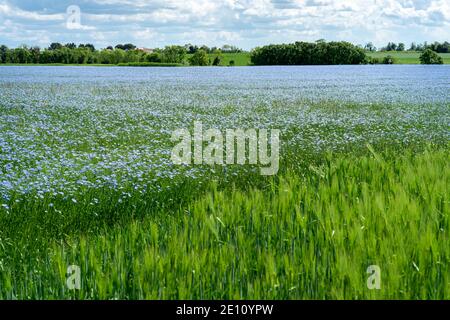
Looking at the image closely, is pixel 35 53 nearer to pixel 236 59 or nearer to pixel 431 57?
pixel 236 59

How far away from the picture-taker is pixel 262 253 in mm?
6152

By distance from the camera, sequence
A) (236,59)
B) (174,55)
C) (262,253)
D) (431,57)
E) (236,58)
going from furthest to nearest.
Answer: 1. (236,58)
2. (236,59)
3. (174,55)
4. (431,57)
5. (262,253)

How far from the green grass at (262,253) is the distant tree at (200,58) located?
90414 mm

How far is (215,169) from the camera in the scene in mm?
12391

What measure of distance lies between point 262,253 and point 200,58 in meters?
93.6

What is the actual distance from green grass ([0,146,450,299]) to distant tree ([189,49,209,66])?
9041 cm

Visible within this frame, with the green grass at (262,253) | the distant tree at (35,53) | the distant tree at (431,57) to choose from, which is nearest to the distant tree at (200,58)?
the distant tree at (35,53)

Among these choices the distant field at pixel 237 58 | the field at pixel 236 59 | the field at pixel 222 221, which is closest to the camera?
the field at pixel 222 221

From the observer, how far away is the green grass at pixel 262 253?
17.4 ft

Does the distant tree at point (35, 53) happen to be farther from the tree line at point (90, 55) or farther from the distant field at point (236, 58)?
the distant field at point (236, 58)

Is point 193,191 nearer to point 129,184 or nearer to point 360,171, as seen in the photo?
point 129,184

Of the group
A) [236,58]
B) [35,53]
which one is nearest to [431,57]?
[236,58]

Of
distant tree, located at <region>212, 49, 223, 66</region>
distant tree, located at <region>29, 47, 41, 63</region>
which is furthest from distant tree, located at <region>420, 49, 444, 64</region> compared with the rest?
distant tree, located at <region>29, 47, 41, 63</region>

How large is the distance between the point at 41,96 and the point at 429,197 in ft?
87.8
